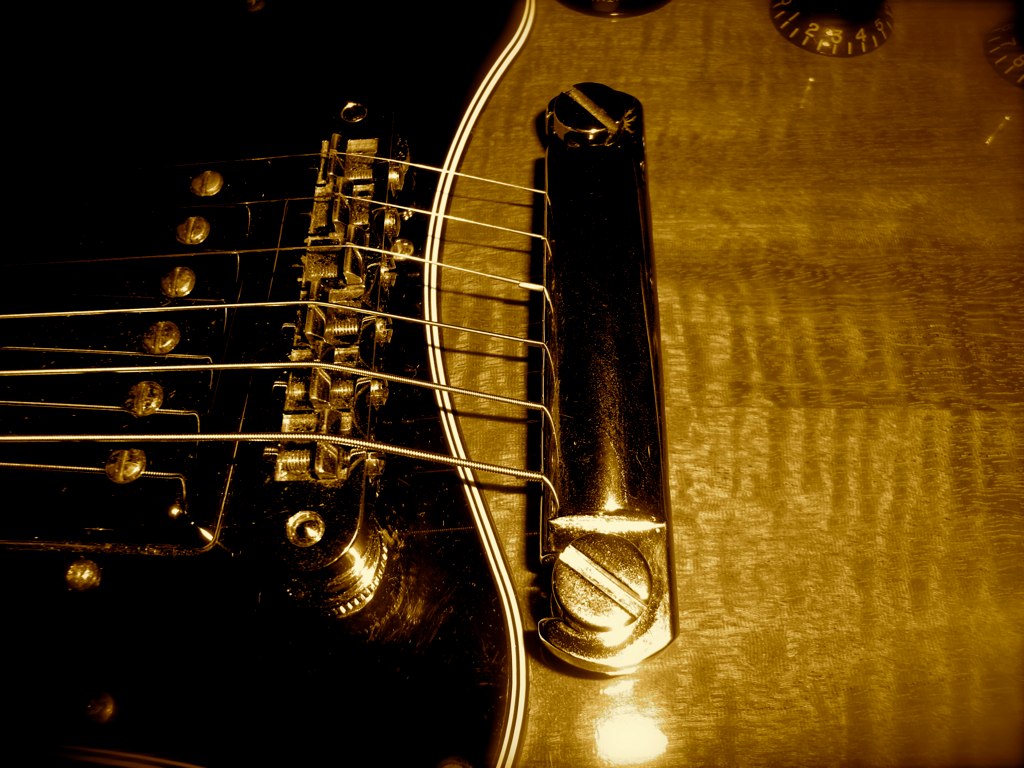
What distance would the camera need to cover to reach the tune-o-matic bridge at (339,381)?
60cm

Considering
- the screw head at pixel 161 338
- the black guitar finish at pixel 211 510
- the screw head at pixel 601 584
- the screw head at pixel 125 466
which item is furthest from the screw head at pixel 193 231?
the screw head at pixel 601 584

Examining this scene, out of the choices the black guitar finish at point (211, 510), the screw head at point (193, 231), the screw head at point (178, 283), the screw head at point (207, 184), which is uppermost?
the screw head at point (207, 184)

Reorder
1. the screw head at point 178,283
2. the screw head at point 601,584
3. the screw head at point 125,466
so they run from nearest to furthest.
Result: the screw head at point 601,584, the screw head at point 125,466, the screw head at point 178,283

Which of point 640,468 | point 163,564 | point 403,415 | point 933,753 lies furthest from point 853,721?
point 163,564

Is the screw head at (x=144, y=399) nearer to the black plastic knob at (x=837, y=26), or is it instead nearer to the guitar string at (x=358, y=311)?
the guitar string at (x=358, y=311)

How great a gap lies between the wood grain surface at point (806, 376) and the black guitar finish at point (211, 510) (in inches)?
3.5

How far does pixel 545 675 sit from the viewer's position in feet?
2.00

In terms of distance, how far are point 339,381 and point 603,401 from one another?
0.95ft

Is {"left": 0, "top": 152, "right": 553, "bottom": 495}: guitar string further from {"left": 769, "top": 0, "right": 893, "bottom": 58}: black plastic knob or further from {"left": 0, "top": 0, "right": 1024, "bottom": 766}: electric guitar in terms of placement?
{"left": 769, "top": 0, "right": 893, "bottom": 58}: black plastic knob

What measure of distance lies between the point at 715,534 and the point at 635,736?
222 millimetres

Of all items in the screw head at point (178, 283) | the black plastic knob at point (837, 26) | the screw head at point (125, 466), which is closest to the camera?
the screw head at point (125, 466)

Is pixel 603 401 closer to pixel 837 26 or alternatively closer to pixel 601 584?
pixel 601 584

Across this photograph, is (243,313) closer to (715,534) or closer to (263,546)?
(263,546)

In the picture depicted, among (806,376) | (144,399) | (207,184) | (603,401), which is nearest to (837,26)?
(806,376)
